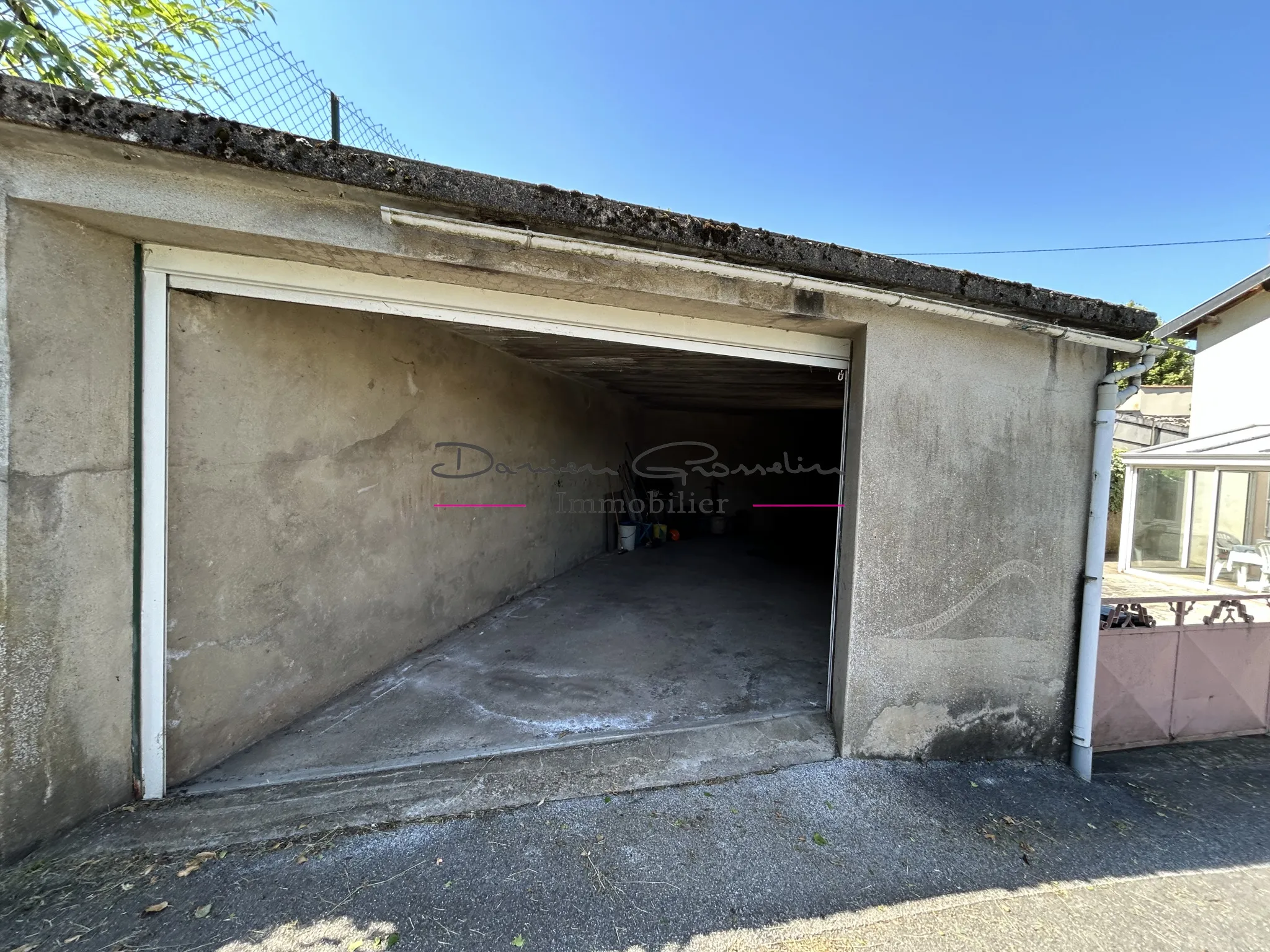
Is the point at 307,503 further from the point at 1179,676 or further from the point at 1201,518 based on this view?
the point at 1201,518

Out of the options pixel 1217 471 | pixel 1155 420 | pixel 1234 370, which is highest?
pixel 1234 370

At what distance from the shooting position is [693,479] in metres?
10.9

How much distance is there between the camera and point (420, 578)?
424cm

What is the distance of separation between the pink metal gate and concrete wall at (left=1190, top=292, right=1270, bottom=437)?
885 centimetres

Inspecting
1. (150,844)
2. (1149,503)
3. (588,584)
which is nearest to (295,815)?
→ (150,844)

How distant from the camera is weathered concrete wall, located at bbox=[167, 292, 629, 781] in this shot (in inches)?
101

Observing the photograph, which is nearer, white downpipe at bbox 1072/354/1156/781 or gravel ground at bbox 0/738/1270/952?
gravel ground at bbox 0/738/1270/952

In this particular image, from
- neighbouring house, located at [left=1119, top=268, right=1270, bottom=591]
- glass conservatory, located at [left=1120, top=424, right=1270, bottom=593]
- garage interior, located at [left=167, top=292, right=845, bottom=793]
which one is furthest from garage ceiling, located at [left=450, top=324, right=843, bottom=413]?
neighbouring house, located at [left=1119, top=268, right=1270, bottom=591]

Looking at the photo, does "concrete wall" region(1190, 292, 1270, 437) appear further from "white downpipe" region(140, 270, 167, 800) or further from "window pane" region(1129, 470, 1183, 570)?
"white downpipe" region(140, 270, 167, 800)

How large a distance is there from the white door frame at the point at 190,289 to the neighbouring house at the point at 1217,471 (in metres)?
10.9

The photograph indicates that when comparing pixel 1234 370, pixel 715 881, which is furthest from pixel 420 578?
pixel 1234 370

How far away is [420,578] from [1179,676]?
19.5 feet
